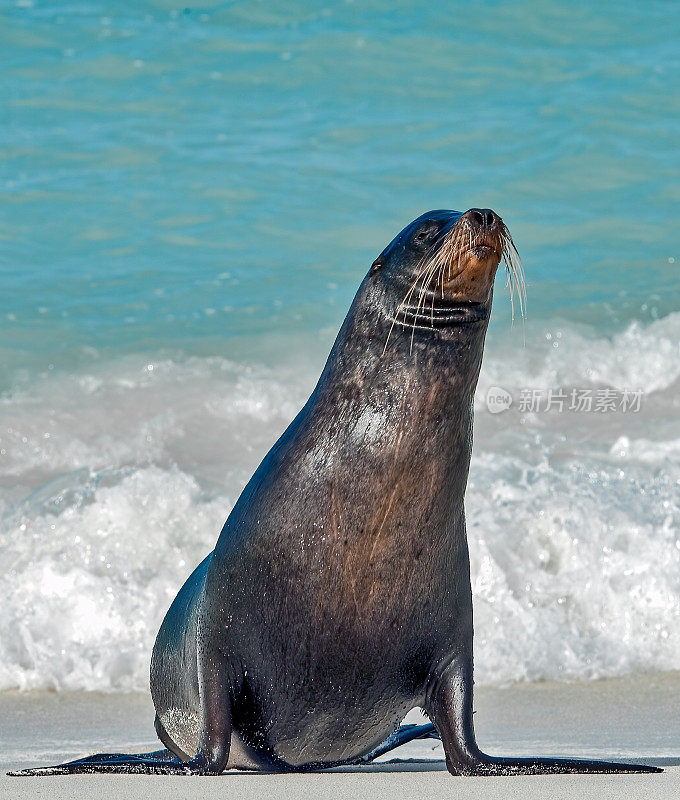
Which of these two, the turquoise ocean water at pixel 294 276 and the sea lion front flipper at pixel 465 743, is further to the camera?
the turquoise ocean water at pixel 294 276

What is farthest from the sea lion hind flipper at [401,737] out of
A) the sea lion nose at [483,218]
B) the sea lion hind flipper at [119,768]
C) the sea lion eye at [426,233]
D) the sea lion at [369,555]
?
the sea lion nose at [483,218]

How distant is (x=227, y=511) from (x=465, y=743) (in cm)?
470

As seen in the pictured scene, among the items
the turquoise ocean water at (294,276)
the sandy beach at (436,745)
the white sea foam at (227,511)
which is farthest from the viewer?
the turquoise ocean water at (294,276)

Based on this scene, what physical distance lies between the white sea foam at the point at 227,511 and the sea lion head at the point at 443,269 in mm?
3447

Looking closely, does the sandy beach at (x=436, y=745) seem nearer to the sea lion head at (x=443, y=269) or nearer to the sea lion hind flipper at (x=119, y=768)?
the sea lion hind flipper at (x=119, y=768)

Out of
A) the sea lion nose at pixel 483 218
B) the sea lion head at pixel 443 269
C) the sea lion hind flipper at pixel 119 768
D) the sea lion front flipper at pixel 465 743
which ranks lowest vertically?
the sea lion hind flipper at pixel 119 768

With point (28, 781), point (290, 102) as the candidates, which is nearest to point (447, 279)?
point (28, 781)

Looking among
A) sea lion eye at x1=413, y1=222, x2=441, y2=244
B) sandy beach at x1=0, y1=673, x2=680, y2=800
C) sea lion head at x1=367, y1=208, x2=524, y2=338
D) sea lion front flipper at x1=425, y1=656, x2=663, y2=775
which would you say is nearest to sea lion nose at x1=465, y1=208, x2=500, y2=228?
sea lion head at x1=367, y1=208, x2=524, y2=338

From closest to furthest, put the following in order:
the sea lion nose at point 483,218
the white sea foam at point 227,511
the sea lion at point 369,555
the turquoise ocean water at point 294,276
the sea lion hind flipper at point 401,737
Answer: the sea lion nose at point 483,218
the sea lion at point 369,555
the sea lion hind flipper at point 401,737
the white sea foam at point 227,511
the turquoise ocean water at point 294,276

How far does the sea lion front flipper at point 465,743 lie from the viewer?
414 centimetres

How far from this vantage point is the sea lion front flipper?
13.6ft

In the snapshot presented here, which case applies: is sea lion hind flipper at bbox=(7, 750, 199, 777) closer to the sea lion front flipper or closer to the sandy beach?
the sandy beach

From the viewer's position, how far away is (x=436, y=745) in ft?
19.0

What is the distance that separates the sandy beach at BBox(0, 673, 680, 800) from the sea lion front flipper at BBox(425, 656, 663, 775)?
2.6 inches
